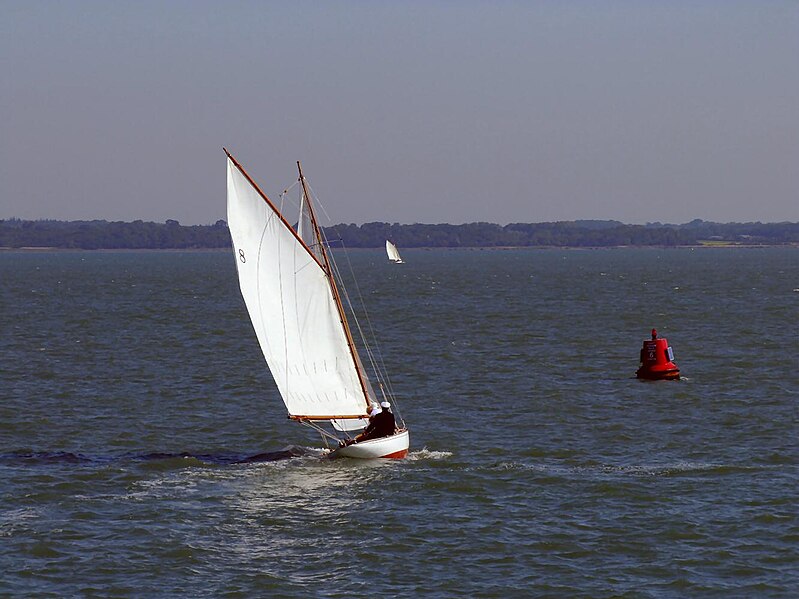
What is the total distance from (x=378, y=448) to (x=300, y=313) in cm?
463

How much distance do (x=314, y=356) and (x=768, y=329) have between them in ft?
171

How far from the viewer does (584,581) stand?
26188mm

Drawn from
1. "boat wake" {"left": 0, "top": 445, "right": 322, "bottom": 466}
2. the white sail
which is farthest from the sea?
the white sail

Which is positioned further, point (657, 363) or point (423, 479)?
point (657, 363)

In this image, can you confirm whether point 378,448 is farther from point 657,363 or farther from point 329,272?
point 657,363

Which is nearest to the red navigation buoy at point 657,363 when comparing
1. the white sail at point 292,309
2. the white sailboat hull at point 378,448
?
the white sailboat hull at point 378,448

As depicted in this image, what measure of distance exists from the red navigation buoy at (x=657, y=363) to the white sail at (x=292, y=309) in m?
22.5

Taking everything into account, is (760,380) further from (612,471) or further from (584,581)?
(584,581)

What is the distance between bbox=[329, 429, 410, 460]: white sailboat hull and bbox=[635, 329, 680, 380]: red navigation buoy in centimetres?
2229

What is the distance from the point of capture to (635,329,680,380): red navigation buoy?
187ft

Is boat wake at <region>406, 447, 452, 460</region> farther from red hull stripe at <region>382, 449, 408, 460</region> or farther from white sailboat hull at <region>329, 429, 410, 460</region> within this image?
white sailboat hull at <region>329, 429, 410, 460</region>

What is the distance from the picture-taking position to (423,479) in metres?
35.5

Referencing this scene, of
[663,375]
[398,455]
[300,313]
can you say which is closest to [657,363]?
[663,375]

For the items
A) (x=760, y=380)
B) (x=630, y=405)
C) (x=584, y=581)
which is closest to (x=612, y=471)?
(x=584, y=581)
